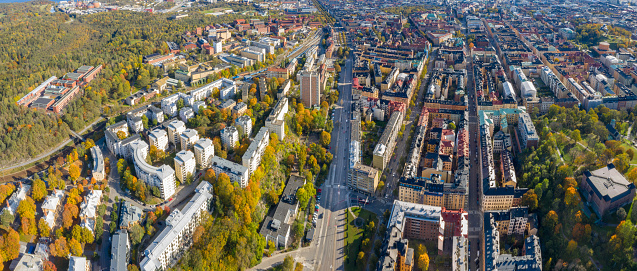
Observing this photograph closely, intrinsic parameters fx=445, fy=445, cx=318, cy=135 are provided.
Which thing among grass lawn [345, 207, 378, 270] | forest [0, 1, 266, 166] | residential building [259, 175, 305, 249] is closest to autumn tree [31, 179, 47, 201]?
forest [0, 1, 266, 166]

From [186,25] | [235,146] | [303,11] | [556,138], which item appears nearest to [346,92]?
[235,146]

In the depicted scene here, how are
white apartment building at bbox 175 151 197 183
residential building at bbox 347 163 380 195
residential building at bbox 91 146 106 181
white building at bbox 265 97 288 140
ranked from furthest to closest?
white building at bbox 265 97 288 140
residential building at bbox 347 163 380 195
white apartment building at bbox 175 151 197 183
residential building at bbox 91 146 106 181

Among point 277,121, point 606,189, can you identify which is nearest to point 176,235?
point 277,121

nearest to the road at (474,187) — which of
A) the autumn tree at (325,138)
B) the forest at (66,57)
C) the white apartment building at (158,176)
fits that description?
the autumn tree at (325,138)

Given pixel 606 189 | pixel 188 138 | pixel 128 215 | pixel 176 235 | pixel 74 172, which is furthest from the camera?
pixel 188 138

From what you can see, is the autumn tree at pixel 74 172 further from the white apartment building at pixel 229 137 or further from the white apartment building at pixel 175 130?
the white apartment building at pixel 229 137

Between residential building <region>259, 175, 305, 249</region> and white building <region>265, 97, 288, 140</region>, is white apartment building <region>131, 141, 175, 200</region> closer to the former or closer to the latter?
residential building <region>259, 175, 305, 249</region>

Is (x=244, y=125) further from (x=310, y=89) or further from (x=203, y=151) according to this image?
(x=310, y=89)
